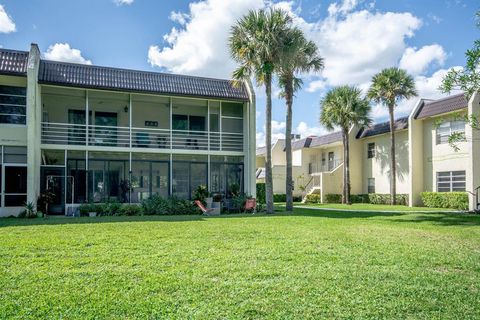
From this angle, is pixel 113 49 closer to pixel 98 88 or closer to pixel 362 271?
pixel 98 88

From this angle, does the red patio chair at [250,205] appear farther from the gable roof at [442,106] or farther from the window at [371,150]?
the window at [371,150]

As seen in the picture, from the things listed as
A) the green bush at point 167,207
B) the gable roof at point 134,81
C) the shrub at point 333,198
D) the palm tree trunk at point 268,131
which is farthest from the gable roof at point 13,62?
the shrub at point 333,198

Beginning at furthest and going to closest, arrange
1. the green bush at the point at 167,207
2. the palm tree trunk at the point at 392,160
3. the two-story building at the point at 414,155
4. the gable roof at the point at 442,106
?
the palm tree trunk at the point at 392,160
the gable roof at the point at 442,106
the two-story building at the point at 414,155
the green bush at the point at 167,207

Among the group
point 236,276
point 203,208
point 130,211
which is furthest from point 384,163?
point 236,276

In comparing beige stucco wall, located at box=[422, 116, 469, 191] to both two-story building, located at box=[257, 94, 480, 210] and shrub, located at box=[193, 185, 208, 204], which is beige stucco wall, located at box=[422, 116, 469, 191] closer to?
two-story building, located at box=[257, 94, 480, 210]

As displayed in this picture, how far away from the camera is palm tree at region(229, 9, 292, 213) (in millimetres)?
19047

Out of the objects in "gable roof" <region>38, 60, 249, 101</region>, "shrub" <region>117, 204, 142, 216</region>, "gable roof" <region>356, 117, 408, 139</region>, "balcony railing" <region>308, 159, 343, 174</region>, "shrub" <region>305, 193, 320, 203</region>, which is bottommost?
"shrub" <region>305, 193, 320, 203</region>

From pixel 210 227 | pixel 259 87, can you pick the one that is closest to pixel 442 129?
pixel 259 87

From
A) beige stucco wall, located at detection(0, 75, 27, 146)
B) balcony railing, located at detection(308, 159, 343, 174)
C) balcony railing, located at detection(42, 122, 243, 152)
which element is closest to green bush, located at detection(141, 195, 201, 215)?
balcony railing, located at detection(42, 122, 243, 152)

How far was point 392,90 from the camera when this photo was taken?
2797 centimetres

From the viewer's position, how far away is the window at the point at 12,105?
60.8 feet

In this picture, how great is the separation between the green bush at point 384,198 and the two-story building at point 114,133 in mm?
12663

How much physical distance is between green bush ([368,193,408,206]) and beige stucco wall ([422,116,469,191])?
186 centimetres

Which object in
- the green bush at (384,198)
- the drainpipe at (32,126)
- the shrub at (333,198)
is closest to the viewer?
the drainpipe at (32,126)
